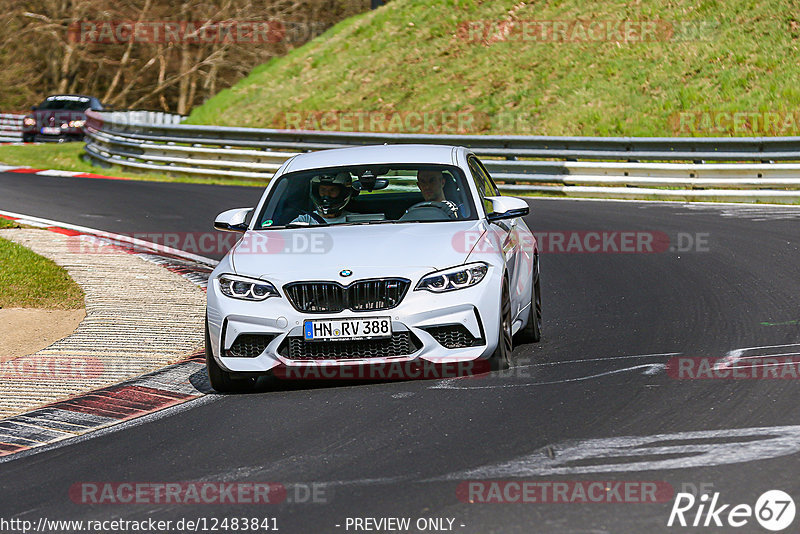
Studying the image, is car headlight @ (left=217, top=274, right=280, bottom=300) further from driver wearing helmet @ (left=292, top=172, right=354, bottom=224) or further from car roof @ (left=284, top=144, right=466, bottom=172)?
car roof @ (left=284, top=144, right=466, bottom=172)

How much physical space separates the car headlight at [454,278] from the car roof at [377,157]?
4.75 feet

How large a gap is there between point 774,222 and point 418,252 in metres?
9.73

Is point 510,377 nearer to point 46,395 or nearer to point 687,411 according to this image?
point 687,411

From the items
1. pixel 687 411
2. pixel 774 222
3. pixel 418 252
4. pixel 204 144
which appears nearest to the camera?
pixel 687 411

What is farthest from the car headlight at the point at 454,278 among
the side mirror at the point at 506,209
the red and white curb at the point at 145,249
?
the red and white curb at the point at 145,249

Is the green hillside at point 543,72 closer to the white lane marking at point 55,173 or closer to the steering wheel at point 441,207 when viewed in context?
the white lane marking at point 55,173

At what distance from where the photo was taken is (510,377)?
759cm

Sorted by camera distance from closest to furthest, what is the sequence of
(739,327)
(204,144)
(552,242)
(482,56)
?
(739,327), (552,242), (204,144), (482,56)

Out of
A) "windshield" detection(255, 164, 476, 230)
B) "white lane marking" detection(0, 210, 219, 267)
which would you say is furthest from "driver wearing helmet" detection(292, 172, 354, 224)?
"white lane marking" detection(0, 210, 219, 267)

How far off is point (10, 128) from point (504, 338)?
41.3m

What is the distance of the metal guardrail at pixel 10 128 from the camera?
44.9 metres

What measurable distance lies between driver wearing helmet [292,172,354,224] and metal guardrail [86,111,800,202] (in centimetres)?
1181

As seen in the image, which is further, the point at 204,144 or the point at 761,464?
the point at 204,144

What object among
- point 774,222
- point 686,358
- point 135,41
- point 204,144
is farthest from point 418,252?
point 135,41
